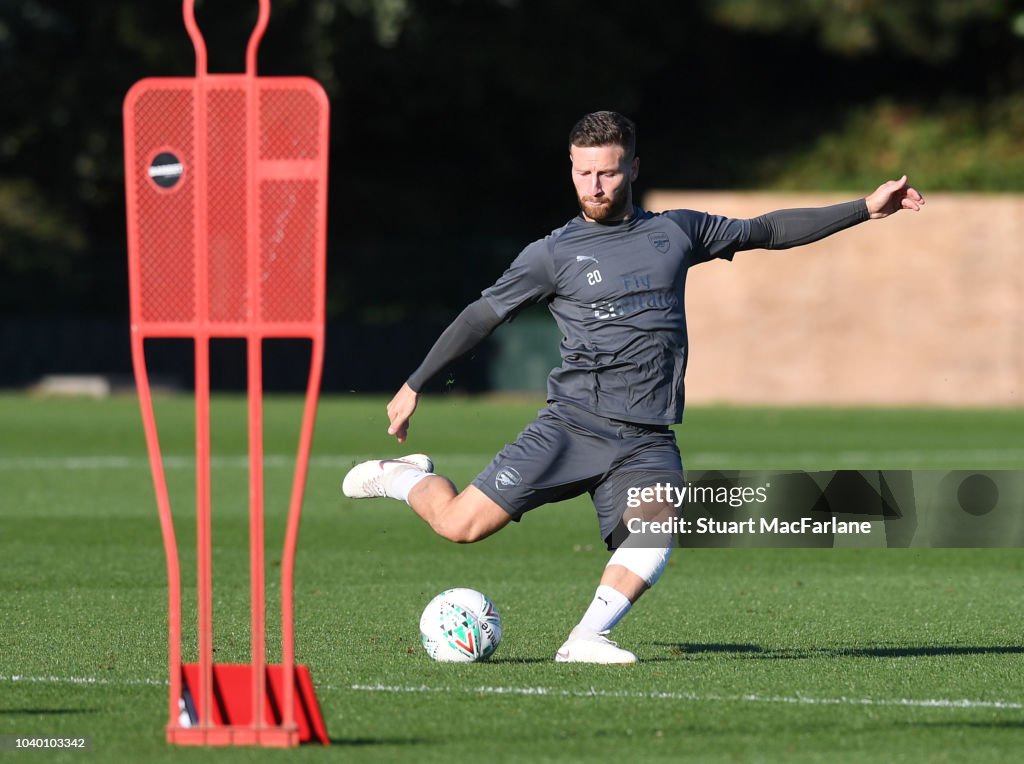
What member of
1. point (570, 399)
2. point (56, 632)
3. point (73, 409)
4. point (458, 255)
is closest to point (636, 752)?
point (570, 399)

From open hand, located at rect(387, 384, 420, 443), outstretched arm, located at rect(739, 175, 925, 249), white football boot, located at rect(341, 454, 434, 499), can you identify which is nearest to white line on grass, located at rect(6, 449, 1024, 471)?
white football boot, located at rect(341, 454, 434, 499)

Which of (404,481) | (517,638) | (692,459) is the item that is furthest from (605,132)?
(692,459)

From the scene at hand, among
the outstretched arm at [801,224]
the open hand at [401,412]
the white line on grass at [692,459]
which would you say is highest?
the outstretched arm at [801,224]

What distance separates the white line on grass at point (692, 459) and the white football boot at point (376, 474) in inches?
370

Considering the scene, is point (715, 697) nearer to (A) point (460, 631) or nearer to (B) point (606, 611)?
(B) point (606, 611)

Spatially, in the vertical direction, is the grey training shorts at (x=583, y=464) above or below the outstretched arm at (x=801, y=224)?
below

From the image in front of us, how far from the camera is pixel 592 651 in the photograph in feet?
23.3

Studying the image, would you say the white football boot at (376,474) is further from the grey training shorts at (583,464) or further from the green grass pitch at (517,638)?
the green grass pitch at (517,638)

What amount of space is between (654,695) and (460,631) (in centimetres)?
107

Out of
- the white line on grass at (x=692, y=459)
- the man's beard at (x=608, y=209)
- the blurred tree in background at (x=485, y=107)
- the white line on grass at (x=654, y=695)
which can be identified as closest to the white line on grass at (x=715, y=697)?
the white line on grass at (x=654, y=695)

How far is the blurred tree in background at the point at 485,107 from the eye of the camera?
31.0 metres

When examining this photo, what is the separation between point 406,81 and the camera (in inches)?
1337

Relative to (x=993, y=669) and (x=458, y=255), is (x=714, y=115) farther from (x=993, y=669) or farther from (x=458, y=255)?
(x=993, y=669)

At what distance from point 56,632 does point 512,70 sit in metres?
27.1
